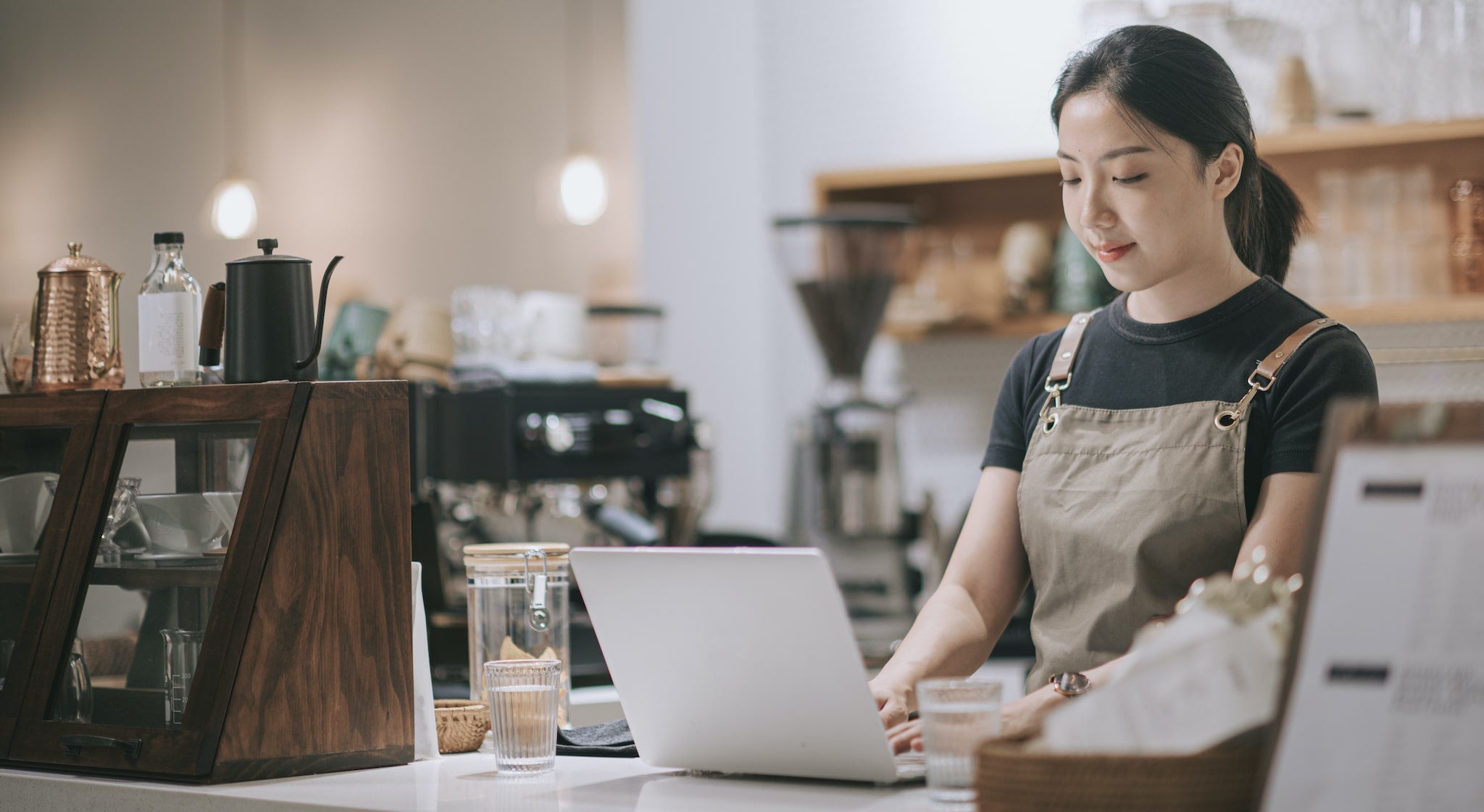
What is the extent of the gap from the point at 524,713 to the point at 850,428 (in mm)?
2638

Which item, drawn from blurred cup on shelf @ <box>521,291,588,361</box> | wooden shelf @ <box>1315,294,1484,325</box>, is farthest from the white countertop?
wooden shelf @ <box>1315,294,1484,325</box>

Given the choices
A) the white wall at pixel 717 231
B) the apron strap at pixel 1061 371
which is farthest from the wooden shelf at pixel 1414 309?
the apron strap at pixel 1061 371

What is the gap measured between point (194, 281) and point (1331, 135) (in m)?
3.31

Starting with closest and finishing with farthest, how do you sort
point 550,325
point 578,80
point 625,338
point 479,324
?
point 479,324 → point 550,325 → point 625,338 → point 578,80

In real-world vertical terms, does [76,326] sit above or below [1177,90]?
below

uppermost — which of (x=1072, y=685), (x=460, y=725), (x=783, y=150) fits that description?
(x=783, y=150)

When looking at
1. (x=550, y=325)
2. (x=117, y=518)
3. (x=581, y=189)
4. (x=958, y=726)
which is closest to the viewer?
(x=958, y=726)

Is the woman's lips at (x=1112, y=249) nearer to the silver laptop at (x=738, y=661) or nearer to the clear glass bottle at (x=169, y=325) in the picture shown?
the silver laptop at (x=738, y=661)

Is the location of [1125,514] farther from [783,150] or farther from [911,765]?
[783,150]

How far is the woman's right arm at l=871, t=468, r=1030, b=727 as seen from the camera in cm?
187

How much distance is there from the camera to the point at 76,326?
2027mm

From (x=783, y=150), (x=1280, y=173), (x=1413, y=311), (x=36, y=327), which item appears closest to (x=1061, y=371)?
(x=36, y=327)

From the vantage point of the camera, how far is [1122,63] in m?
1.83

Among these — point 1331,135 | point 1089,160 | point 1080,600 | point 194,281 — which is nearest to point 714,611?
point 1080,600
